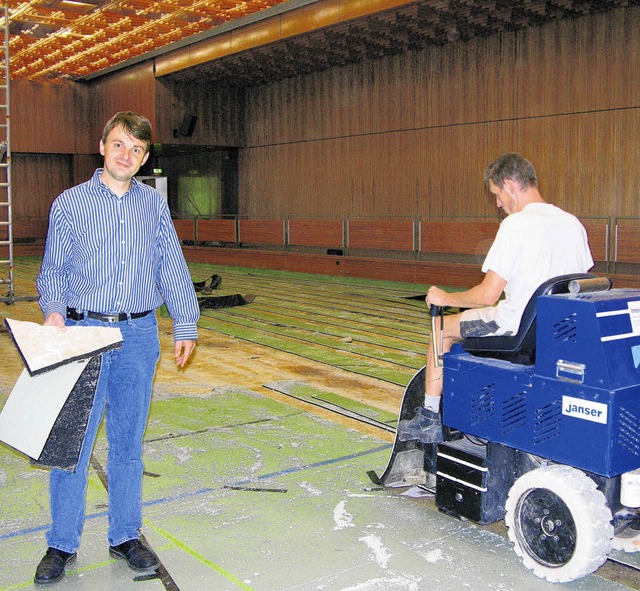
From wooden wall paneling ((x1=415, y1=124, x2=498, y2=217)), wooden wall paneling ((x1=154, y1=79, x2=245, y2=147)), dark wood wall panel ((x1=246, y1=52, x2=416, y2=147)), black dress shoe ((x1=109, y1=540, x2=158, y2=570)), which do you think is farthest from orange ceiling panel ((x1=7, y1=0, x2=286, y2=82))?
black dress shoe ((x1=109, y1=540, x2=158, y2=570))

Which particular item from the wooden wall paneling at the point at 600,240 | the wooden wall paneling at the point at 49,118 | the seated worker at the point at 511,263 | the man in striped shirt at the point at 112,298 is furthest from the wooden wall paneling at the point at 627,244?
the wooden wall paneling at the point at 49,118

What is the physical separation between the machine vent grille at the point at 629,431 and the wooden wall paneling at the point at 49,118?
2448 cm

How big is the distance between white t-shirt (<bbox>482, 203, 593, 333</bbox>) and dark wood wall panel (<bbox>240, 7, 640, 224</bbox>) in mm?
11161

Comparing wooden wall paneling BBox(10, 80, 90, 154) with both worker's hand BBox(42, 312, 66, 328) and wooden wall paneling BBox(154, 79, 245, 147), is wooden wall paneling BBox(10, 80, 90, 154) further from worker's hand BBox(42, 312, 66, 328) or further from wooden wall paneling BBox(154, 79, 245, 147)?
worker's hand BBox(42, 312, 66, 328)

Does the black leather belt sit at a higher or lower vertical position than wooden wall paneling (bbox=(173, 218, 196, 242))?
lower

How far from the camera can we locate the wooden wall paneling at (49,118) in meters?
24.7

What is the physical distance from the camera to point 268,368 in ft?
23.6

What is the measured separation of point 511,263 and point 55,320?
1.94 m

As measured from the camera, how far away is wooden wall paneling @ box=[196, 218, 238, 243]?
20.8 metres

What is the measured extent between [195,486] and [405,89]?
15.3 metres

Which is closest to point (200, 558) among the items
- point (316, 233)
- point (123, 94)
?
point (316, 233)

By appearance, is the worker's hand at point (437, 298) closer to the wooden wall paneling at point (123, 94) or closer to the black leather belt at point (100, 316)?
the black leather belt at point (100, 316)

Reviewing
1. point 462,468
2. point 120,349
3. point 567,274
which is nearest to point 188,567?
point 120,349

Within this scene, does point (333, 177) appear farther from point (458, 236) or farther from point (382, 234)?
point (458, 236)
